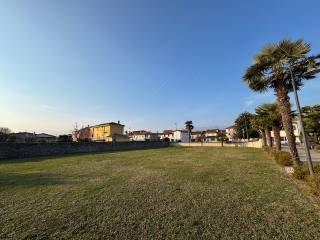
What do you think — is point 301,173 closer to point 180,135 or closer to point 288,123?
point 288,123

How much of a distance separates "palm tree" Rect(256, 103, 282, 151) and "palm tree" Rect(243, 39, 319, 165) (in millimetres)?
10230

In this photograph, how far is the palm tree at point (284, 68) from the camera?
459 inches

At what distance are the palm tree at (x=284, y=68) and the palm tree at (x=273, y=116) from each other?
1023 centimetres

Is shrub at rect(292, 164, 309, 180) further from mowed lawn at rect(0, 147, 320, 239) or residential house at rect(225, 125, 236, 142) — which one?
residential house at rect(225, 125, 236, 142)

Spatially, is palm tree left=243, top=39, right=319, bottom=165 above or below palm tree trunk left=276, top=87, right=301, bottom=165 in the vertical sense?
above

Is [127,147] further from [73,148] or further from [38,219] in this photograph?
[38,219]

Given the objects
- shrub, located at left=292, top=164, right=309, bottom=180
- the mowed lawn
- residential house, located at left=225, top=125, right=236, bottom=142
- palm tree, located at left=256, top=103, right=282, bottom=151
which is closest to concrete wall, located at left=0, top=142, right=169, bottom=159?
the mowed lawn

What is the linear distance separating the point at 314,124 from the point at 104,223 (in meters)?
42.8

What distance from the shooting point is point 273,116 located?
75.5ft

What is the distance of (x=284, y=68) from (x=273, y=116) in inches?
491

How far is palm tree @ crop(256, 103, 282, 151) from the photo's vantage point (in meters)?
22.7

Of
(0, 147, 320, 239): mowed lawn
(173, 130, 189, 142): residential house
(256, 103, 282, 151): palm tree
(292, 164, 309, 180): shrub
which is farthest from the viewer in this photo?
(173, 130, 189, 142): residential house

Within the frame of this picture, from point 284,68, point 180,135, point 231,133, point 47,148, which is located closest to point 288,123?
point 284,68

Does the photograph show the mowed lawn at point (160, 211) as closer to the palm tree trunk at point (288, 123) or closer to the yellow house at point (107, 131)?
the palm tree trunk at point (288, 123)
